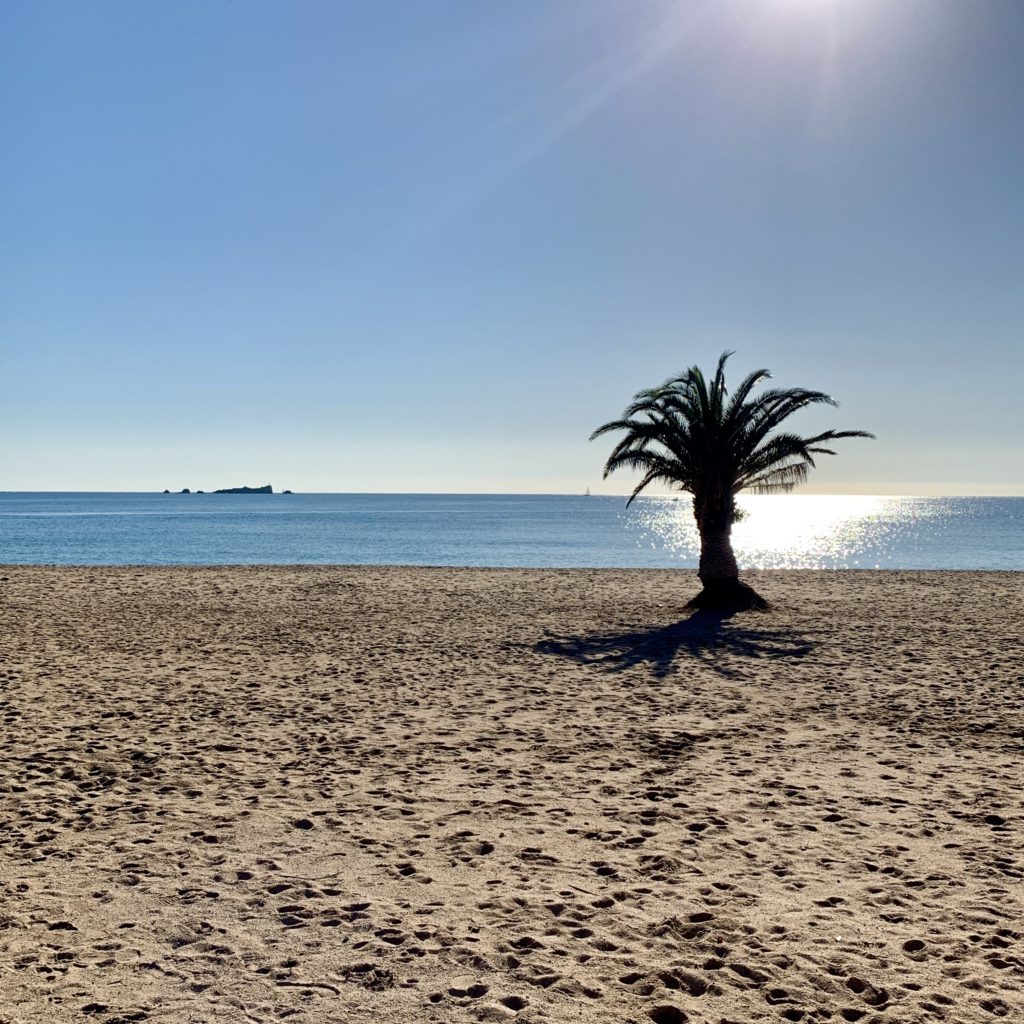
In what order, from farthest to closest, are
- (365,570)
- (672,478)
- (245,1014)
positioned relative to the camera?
(365,570) → (672,478) → (245,1014)

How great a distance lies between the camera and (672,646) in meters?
15.8

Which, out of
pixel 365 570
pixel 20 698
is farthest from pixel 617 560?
pixel 20 698

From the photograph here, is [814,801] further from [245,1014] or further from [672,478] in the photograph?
[672,478]

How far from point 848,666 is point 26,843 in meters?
11.9

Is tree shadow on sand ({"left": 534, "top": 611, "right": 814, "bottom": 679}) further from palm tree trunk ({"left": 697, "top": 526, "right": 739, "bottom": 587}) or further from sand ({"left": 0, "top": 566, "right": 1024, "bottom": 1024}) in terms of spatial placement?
palm tree trunk ({"left": 697, "top": 526, "right": 739, "bottom": 587})

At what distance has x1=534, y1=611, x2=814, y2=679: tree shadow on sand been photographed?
1428 centimetres

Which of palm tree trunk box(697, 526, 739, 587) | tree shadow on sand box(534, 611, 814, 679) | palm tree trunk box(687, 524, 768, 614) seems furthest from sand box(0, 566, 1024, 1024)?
palm tree trunk box(697, 526, 739, 587)

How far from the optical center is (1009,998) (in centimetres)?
427

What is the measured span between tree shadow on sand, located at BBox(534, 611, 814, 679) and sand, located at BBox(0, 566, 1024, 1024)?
0.60 feet

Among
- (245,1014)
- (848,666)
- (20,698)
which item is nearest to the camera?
(245,1014)

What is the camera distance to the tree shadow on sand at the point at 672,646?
14.3 metres

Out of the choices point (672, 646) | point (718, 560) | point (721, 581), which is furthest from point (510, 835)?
point (718, 560)

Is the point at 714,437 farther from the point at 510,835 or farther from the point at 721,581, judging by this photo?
the point at 510,835

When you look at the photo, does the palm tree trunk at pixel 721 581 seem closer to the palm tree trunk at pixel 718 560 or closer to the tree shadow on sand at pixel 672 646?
the palm tree trunk at pixel 718 560
